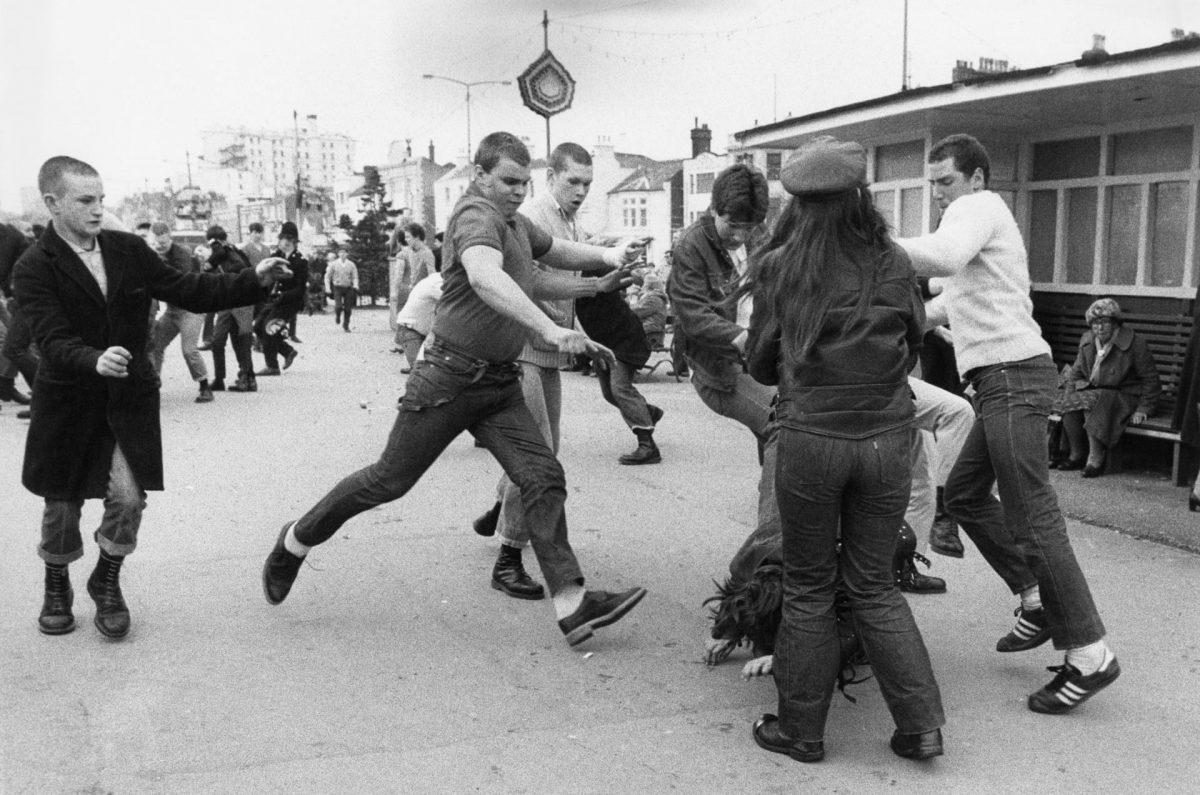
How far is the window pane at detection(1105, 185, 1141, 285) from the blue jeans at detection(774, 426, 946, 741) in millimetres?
6659

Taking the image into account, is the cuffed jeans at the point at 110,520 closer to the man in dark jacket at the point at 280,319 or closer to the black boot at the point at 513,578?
the black boot at the point at 513,578

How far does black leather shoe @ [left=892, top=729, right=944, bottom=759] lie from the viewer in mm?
3732

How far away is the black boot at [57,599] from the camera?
5016 mm

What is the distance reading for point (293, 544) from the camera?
5129 mm

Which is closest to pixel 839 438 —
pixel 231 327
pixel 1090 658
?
pixel 1090 658

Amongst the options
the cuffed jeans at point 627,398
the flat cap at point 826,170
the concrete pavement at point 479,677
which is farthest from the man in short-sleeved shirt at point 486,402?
the cuffed jeans at point 627,398

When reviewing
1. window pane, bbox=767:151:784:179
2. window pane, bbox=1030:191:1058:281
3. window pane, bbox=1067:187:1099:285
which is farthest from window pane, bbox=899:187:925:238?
window pane, bbox=767:151:784:179

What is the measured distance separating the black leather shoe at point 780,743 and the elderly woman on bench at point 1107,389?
5474 millimetres

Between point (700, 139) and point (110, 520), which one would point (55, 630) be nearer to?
point (110, 520)

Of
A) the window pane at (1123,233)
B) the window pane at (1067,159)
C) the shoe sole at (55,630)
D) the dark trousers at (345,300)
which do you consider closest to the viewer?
the shoe sole at (55,630)

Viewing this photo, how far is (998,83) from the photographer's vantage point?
27.8 ft

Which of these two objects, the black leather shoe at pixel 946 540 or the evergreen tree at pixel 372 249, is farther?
the evergreen tree at pixel 372 249

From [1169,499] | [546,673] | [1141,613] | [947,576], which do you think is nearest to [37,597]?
[546,673]

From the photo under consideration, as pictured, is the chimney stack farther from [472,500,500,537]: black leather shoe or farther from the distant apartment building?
the distant apartment building
